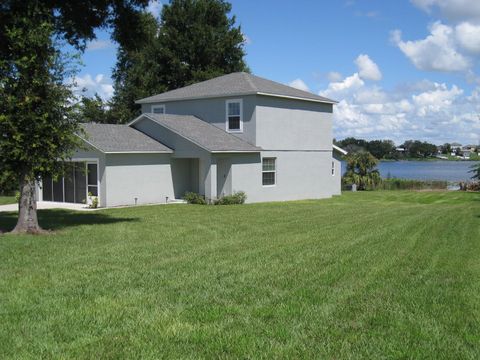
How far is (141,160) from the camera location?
2578 centimetres

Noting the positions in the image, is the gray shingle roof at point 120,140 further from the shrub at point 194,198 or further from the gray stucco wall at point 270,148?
the shrub at point 194,198

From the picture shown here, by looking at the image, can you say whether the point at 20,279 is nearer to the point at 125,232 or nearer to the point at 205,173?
the point at 125,232

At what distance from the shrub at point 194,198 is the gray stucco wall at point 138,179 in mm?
1180

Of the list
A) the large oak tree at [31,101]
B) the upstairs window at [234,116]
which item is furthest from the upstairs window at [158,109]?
the large oak tree at [31,101]

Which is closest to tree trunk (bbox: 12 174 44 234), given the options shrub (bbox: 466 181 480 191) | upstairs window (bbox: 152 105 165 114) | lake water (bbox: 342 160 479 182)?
upstairs window (bbox: 152 105 165 114)

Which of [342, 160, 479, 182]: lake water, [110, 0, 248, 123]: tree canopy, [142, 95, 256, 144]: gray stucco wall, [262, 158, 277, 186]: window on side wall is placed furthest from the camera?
[342, 160, 479, 182]: lake water

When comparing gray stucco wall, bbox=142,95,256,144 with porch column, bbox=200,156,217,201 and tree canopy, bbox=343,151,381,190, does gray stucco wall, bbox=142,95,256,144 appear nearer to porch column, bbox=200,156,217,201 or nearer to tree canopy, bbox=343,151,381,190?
porch column, bbox=200,156,217,201

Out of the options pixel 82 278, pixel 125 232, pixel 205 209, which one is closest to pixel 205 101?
pixel 205 209

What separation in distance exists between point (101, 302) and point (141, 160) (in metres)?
18.8

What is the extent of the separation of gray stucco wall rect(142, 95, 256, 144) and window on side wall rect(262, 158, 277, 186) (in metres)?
1.55

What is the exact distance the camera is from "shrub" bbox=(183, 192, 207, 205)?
26.0 m

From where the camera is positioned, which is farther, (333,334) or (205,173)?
(205,173)

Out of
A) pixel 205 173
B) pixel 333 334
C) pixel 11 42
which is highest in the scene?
pixel 11 42

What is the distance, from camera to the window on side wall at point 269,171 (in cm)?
2877
